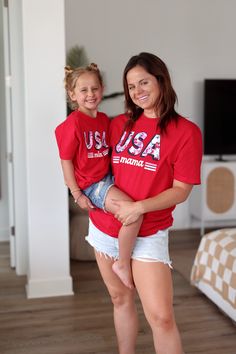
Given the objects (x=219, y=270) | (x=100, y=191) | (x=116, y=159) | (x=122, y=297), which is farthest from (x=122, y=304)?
(x=219, y=270)

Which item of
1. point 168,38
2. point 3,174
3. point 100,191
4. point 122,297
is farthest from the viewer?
point 168,38

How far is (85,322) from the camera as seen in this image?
10.2 ft

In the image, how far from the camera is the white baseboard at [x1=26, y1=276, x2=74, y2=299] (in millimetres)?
3549

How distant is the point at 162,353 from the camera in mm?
1961

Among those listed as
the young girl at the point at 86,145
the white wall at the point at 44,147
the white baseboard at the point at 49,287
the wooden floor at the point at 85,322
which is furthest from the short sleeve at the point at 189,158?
the white baseboard at the point at 49,287

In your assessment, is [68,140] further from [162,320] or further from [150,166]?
[162,320]

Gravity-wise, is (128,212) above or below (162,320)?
above

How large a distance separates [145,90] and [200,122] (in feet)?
12.2

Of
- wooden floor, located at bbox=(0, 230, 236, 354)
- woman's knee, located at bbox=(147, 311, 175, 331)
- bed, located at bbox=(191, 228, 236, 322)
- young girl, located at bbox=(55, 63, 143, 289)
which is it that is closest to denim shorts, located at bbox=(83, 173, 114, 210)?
young girl, located at bbox=(55, 63, 143, 289)

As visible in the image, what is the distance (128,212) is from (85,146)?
0.40 metres

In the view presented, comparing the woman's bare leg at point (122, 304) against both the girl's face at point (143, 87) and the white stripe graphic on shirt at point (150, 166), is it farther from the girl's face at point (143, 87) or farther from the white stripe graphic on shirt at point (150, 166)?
the girl's face at point (143, 87)

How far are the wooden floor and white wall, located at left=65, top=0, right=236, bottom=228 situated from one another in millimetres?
2129

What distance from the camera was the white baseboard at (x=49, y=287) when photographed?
3549 mm

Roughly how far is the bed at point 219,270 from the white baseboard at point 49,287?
2.92ft
